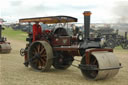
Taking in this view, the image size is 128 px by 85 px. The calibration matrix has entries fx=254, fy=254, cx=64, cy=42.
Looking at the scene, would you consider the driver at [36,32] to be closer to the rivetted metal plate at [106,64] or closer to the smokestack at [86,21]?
the smokestack at [86,21]

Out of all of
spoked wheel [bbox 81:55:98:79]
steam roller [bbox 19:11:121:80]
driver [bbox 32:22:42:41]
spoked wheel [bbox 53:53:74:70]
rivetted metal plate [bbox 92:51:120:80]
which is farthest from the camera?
driver [bbox 32:22:42:41]

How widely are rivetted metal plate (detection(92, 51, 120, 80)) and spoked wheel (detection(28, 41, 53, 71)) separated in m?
1.80

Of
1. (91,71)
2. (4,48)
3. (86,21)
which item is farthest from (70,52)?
(4,48)

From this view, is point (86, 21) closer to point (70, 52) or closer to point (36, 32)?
point (70, 52)

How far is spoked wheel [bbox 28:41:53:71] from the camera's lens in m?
7.78

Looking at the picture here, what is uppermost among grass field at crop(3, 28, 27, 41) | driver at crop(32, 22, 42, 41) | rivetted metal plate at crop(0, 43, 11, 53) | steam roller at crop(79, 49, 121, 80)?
driver at crop(32, 22, 42, 41)

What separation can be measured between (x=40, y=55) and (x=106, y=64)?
260 centimetres

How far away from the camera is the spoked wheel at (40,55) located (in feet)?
25.5

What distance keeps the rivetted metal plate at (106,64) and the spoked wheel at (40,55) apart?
5.91ft

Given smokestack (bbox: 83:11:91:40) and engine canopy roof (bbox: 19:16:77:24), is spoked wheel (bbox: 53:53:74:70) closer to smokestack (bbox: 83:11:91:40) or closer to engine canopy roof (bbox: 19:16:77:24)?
engine canopy roof (bbox: 19:16:77:24)

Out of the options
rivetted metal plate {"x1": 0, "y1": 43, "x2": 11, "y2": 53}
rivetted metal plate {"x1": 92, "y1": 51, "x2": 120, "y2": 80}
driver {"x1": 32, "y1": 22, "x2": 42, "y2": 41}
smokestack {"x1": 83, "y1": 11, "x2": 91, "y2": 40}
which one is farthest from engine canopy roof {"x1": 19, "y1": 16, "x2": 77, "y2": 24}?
rivetted metal plate {"x1": 0, "y1": 43, "x2": 11, "y2": 53}

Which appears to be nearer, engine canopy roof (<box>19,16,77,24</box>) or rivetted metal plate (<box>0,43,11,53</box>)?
engine canopy roof (<box>19,16,77,24</box>)

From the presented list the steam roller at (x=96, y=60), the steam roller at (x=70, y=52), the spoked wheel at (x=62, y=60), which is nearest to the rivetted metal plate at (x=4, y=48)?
the steam roller at (x=70, y=52)

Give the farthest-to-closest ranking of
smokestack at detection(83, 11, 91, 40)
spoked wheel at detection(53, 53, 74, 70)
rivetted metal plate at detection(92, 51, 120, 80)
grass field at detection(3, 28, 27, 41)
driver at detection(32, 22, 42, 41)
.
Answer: grass field at detection(3, 28, 27, 41) < driver at detection(32, 22, 42, 41) < spoked wheel at detection(53, 53, 74, 70) < smokestack at detection(83, 11, 91, 40) < rivetted metal plate at detection(92, 51, 120, 80)
